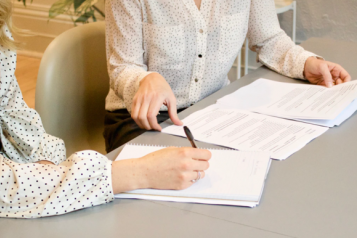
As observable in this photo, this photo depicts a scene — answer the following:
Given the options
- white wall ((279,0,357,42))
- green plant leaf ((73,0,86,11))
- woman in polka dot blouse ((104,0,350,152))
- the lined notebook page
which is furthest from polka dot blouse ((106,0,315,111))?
green plant leaf ((73,0,86,11))

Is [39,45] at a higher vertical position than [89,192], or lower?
lower

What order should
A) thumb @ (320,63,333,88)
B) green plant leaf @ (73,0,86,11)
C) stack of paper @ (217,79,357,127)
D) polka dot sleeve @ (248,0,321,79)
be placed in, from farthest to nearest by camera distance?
green plant leaf @ (73,0,86,11) → polka dot sleeve @ (248,0,321,79) → thumb @ (320,63,333,88) → stack of paper @ (217,79,357,127)

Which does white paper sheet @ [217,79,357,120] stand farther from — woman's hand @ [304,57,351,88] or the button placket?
the button placket

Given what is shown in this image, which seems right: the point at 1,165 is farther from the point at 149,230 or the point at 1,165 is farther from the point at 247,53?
the point at 247,53

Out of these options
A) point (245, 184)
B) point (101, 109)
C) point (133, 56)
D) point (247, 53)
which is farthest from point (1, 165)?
point (247, 53)

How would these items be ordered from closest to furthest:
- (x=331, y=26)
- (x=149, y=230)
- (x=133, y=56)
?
(x=149, y=230), (x=133, y=56), (x=331, y=26)

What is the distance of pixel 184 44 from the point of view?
1154 mm

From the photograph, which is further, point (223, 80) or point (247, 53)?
point (247, 53)

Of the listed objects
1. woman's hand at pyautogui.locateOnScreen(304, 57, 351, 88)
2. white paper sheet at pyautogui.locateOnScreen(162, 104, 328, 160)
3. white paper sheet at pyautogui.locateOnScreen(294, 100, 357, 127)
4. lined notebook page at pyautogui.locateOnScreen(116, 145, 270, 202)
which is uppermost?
woman's hand at pyautogui.locateOnScreen(304, 57, 351, 88)

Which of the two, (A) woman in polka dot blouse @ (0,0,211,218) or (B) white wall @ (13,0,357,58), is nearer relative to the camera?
(A) woman in polka dot blouse @ (0,0,211,218)

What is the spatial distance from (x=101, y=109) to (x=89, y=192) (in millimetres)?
724

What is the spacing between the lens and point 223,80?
4.24 feet

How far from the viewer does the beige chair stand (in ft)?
3.68

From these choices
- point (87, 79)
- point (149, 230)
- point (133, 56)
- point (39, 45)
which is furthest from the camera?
point (39, 45)
